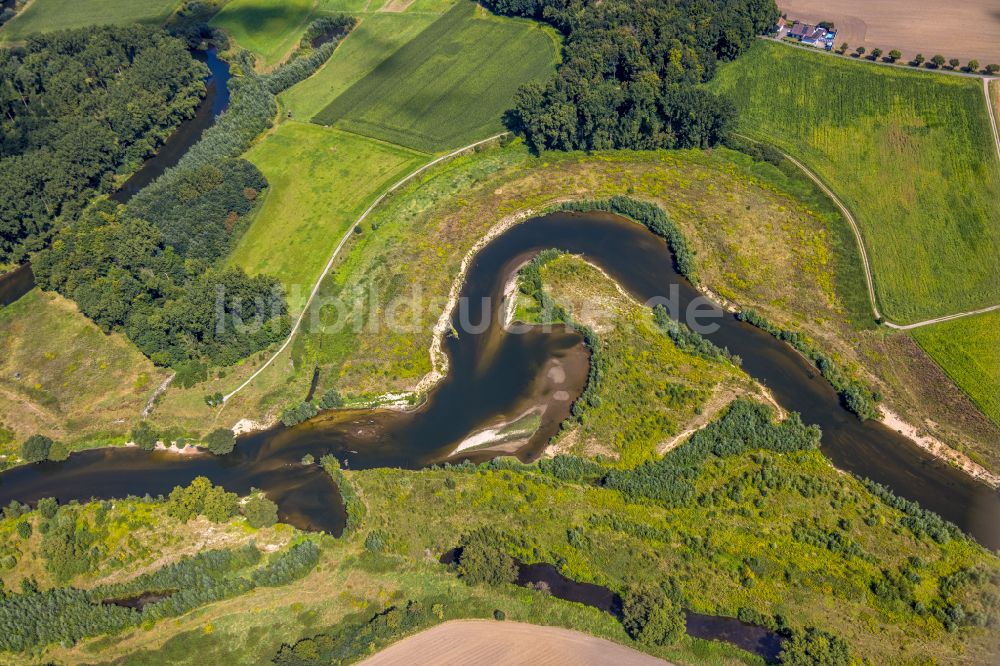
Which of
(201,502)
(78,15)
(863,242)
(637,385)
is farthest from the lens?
(78,15)

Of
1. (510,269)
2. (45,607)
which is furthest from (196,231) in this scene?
(45,607)

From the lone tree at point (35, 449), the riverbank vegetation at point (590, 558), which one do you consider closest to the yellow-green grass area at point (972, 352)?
the riverbank vegetation at point (590, 558)

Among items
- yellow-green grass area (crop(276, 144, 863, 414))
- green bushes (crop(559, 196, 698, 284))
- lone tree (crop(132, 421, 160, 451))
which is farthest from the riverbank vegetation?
green bushes (crop(559, 196, 698, 284))

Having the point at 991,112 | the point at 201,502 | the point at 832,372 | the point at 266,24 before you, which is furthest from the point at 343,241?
the point at 991,112

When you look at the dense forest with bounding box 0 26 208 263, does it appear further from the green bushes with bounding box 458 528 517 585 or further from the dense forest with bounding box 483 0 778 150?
the green bushes with bounding box 458 528 517 585

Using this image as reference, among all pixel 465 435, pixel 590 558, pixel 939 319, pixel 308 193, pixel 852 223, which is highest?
pixel 308 193

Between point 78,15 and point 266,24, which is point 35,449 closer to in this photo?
point 266,24

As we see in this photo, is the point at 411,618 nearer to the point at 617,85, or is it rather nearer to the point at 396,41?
the point at 617,85
